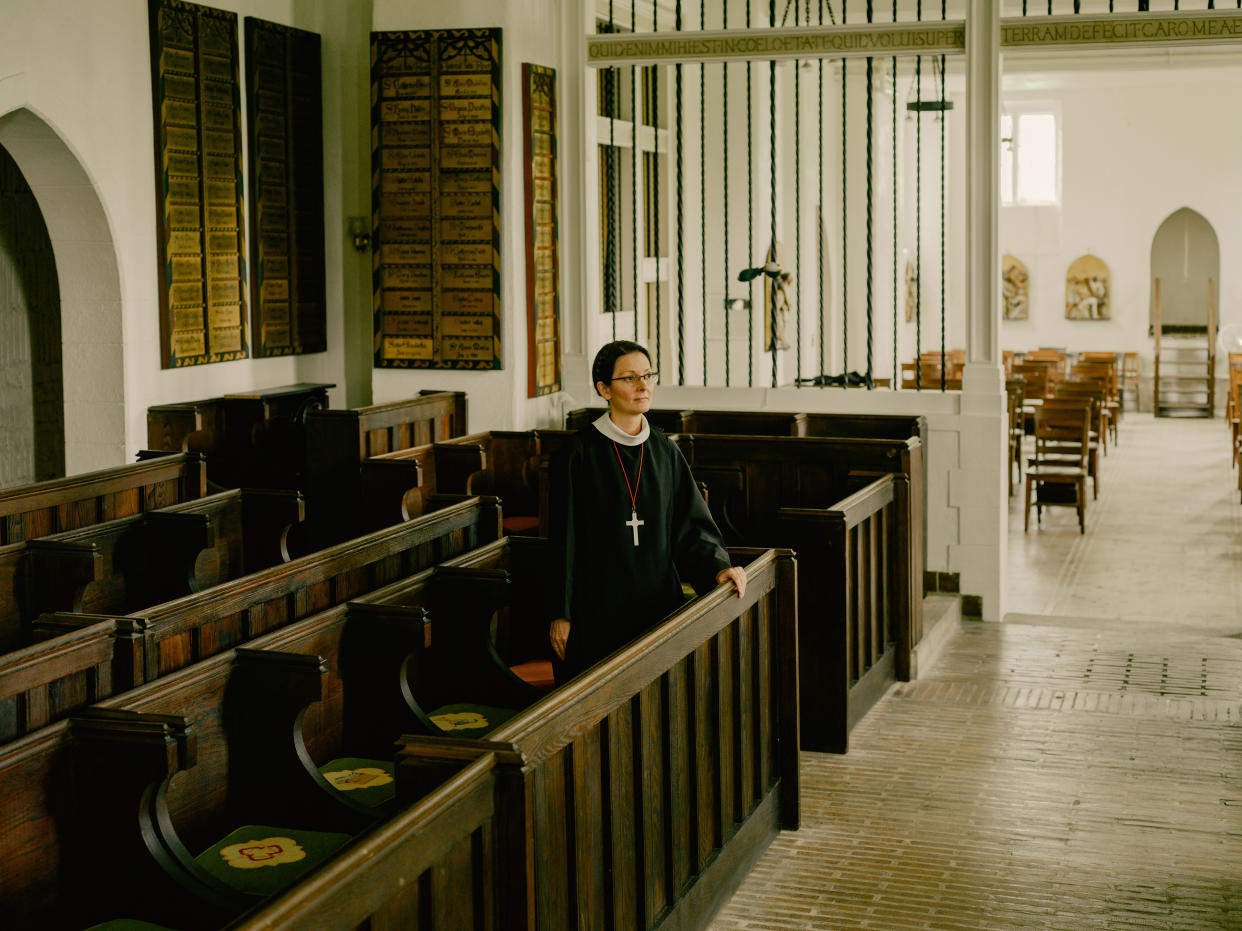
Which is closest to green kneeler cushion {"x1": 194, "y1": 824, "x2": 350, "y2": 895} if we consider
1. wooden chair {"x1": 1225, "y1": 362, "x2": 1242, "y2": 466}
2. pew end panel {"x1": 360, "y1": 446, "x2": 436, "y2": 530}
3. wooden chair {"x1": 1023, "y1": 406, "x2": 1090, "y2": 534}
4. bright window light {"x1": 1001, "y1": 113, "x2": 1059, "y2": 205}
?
pew end panel {"x1": 360, "y1": 446, "x2": 436, "y2": 530}

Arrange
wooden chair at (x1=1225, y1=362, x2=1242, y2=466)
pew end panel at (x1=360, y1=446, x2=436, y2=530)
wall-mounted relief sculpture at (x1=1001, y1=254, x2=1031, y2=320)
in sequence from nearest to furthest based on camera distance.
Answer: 1. pew end panel at (x1=360, y1=446, x2=436, y2=530)
2. wooden chair at (x1=1225, y1=362, x2=1242, y2=466)
3. wall-mounted relief sculpture at (x1=1001, y1=254, x2=1031, y2=320)

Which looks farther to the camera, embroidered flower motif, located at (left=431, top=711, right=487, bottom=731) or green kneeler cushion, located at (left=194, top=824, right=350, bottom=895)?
embroidered flower motif, located at (left=431, top=711, right=487, bottom=731)

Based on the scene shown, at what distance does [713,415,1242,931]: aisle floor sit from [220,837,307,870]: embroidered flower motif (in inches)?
49.7

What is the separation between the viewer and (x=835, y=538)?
5.21 metres

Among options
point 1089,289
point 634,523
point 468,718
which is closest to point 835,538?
point 634,523

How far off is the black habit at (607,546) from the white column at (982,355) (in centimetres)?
392

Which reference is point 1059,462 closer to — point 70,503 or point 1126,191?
point 70,503

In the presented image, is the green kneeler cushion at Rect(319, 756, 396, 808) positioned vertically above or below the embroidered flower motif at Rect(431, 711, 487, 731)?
below

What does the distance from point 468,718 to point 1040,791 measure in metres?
2.02

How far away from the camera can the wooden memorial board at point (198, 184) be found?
7531mm

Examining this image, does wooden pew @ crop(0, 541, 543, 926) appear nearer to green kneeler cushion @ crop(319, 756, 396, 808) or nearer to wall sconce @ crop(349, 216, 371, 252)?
green kneeler cushion @ crop(319, 756, 396, 808)

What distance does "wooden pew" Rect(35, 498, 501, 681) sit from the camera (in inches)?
135

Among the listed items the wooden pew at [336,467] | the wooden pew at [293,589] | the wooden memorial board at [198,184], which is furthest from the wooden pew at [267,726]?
the wooden memorial board at [198,184]

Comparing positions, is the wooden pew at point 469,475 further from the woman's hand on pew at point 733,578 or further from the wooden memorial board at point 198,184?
the woman's hand on pew at point 733,578
